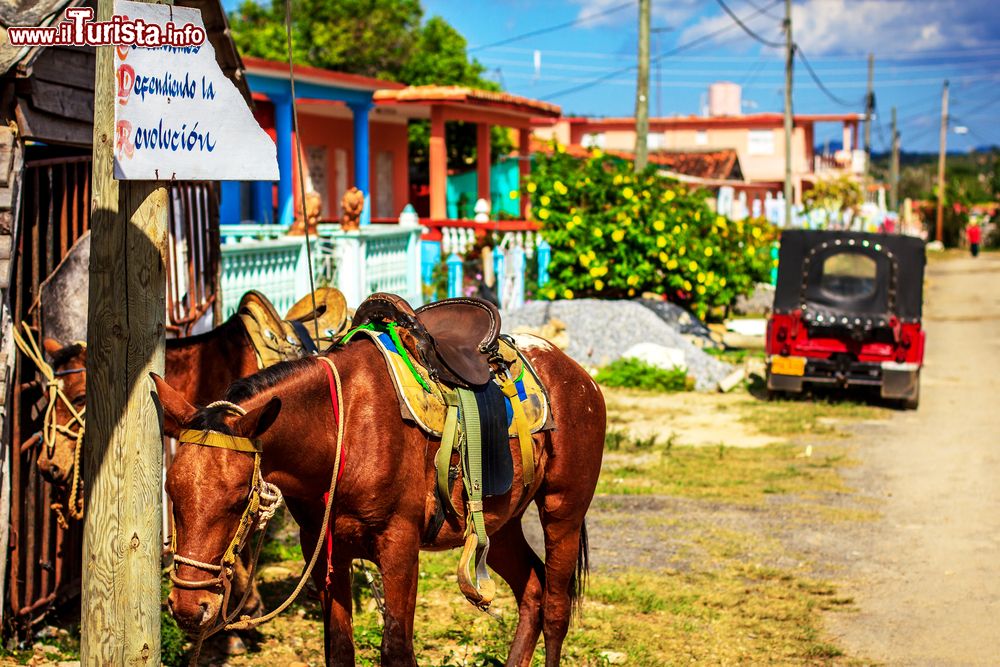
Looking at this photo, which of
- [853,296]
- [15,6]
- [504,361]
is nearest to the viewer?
[504,361]

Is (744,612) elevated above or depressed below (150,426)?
below

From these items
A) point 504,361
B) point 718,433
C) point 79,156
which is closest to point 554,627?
point 504,361

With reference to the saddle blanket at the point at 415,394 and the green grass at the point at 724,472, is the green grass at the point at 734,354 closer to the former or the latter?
the green grass at the point at 724,472

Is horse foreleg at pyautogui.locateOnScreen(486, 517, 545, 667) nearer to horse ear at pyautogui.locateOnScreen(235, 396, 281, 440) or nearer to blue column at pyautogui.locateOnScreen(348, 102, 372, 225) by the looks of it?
horse ear at pyautogui.locateOnScreen(235, 396, 281, 440)

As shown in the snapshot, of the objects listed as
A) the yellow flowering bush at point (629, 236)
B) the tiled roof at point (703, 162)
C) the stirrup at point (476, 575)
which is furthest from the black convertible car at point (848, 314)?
the tiled roof at point (703, 162)

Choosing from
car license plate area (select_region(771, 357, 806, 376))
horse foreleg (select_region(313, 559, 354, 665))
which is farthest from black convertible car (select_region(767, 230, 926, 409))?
horse foreleg (select_region(313, 559, 354, 665))

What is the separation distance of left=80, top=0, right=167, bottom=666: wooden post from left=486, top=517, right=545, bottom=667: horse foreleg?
2.13m

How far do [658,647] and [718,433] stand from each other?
22.2ft

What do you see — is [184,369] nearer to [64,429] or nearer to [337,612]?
[64,429]

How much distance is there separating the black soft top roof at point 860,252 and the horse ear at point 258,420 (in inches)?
450

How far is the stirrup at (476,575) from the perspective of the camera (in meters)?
4.83

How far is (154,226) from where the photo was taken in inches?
152

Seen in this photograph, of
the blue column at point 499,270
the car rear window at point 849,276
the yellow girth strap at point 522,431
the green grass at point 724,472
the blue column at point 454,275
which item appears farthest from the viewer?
the blue column at point 499,270

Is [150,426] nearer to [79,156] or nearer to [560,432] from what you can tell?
[560,432]
